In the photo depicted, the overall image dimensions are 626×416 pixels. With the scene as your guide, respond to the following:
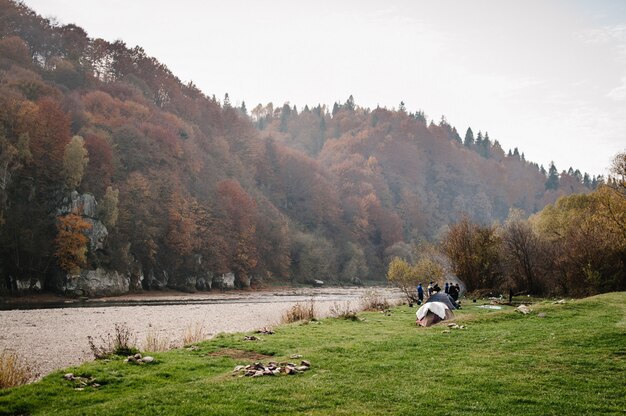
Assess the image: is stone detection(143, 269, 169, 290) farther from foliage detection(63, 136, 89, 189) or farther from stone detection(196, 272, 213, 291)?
foliage detection(63, 136, 89, 189)

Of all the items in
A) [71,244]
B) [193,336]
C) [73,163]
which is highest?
[73,163]

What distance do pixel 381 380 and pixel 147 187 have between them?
82.2 m

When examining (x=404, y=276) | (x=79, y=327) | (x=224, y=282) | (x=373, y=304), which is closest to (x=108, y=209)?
(x=224, y=282)

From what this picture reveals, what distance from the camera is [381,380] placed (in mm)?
13188

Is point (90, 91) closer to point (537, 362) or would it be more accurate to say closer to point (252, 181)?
point (252, 181)

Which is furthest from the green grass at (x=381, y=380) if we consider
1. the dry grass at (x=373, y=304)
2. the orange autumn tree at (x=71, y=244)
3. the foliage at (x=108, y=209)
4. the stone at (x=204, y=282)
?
the stone at (x=204, y=282)

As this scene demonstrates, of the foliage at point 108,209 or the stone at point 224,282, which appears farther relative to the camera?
the stone at point 224,282

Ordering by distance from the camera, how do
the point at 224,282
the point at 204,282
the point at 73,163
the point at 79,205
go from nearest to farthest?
the point at 79,205, the point at 73,163, the point at 204,282, the point at 224,282

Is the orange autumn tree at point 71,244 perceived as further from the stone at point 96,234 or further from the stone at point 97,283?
the stone at point 96,234

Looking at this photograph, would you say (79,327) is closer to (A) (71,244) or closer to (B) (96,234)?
(A) (71,244)

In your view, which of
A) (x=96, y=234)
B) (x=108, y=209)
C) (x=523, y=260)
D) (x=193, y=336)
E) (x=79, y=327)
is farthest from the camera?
(x=108, y=209)

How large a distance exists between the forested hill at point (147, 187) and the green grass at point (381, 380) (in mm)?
41981

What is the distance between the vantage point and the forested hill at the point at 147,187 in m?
66.8

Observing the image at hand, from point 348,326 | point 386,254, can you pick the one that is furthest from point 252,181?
point 348,326
